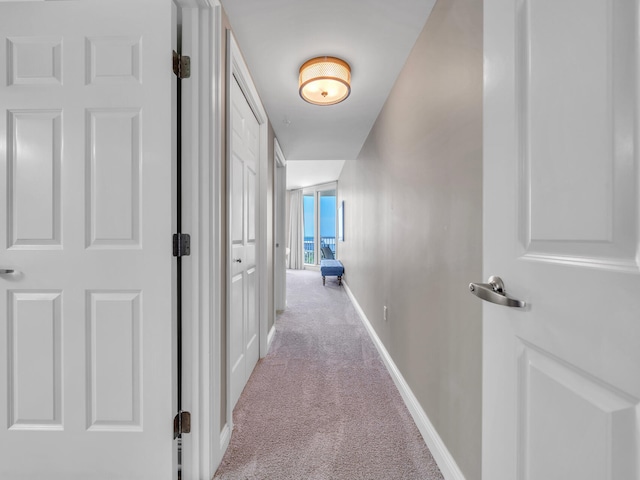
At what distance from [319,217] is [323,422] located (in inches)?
281

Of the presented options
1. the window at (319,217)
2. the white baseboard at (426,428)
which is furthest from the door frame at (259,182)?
the window at (319,217)

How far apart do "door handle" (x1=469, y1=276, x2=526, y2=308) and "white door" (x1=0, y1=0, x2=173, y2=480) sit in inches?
43.3

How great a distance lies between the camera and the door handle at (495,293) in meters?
0.64

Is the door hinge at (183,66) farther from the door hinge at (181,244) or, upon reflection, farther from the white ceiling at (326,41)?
the door hinge at (181,244)

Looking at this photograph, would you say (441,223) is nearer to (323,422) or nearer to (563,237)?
(563,237)

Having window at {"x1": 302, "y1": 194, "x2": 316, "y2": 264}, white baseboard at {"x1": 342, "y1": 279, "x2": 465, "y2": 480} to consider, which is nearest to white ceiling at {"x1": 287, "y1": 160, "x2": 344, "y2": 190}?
window at {"x1": 302, "y1": 194, "x2": 316, "y2": 264}

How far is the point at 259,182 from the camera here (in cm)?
253

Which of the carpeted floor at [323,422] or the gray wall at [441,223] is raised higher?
the gray wall at [441,223]

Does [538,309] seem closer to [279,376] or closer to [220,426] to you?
[220,426]

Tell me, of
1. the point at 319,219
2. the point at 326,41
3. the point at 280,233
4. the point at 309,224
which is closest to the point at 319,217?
the point at 319,219

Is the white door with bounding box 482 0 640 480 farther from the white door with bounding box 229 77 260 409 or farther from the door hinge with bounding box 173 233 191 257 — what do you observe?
the white door with bounding box 229 77 260 409

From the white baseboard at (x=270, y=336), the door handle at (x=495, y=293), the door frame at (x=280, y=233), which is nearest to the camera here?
the door handle at (x=495, y=293)

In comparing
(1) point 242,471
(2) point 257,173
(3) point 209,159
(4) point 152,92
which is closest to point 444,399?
(1) point 242,471

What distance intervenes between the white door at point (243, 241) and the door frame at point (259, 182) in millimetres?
51
